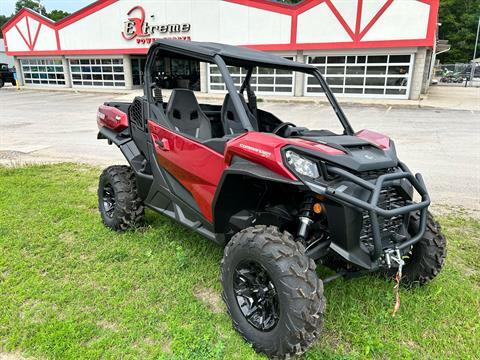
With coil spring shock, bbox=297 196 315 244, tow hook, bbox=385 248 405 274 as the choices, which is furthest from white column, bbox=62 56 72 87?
tow hook, bbox=385 248 405 274

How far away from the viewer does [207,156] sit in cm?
298

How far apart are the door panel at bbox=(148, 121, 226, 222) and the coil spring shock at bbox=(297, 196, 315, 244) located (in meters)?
0.68

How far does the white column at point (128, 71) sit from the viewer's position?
27594 mm

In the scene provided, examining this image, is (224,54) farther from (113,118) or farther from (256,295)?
(113,118)

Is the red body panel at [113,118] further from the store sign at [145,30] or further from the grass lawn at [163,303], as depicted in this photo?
the store sign at [145,30]

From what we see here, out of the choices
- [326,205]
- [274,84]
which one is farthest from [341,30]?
[326,205]

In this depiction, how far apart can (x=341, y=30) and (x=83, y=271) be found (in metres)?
19.8

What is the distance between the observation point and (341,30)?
65.2ft

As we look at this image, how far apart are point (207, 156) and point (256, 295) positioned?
3.72 ft

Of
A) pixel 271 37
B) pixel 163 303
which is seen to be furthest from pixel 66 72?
pixel 163 303

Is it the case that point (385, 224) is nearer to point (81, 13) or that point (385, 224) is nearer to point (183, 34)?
point (183, 34)

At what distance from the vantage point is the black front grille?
2.44 meters

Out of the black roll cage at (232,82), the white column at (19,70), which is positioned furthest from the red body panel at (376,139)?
the white column at (19,70)

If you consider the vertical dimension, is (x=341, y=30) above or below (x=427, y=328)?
above
